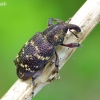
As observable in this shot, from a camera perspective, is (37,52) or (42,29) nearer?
(37,52)

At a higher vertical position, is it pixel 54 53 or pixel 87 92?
pixel 54 53

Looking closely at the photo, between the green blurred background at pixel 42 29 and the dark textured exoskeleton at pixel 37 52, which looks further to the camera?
the green blurred background at pixel 42 29

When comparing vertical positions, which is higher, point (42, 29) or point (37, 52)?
point (37, 52)

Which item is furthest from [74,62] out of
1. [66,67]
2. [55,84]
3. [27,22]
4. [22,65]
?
[22,65]

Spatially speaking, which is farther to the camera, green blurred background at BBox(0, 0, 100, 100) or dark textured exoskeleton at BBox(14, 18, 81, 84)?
green blurred background at BBox(0, 0, 100, 100)

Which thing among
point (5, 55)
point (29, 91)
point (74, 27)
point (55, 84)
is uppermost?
point (74, 27)

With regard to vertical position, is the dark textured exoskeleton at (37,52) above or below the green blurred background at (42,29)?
above

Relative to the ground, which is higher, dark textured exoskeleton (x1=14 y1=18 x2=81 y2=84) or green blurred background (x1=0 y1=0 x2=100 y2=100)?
dark textured exoskeleton (x1=14 y1=18 x2=81 y2=84)

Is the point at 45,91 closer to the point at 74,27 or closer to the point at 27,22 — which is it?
the point at 27,22
